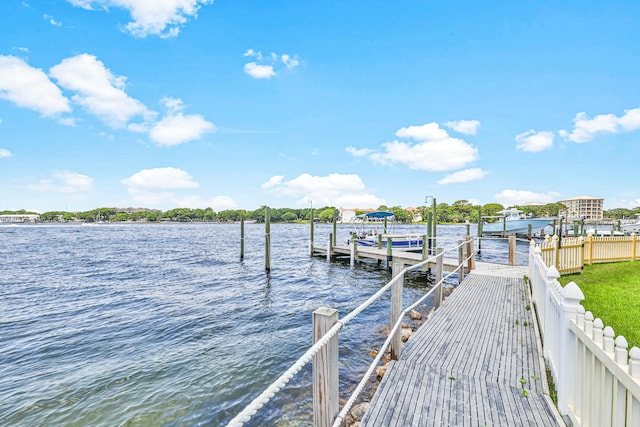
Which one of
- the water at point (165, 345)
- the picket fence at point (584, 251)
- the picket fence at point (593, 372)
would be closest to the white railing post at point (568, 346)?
the picket fence at point (593, 372)

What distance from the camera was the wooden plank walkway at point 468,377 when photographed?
286 cm

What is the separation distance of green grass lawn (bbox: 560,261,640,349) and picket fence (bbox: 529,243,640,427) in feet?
10.2

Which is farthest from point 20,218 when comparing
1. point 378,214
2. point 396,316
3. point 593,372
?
point 593,372

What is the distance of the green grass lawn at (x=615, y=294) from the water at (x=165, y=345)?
455 cm

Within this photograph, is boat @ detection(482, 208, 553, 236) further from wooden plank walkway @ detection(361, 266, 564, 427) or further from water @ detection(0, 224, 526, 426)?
wooden plank walkway @ detection(361, 266, 564, 427)

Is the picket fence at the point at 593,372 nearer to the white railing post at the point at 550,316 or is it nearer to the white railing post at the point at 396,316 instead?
the white railing post at the point at 550,316

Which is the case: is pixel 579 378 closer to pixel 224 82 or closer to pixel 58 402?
pixel 58 402

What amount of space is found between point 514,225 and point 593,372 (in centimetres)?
4144

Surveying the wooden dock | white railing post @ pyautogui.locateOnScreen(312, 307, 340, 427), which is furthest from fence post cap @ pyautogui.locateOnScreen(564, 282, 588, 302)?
the wooden dock

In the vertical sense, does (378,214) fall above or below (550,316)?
above

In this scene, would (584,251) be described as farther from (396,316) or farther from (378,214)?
(378,214)

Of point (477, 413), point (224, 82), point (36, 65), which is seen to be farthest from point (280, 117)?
point (477, 413)

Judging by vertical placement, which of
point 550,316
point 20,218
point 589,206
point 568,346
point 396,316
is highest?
point 589,206

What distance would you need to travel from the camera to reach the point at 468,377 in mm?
3615
